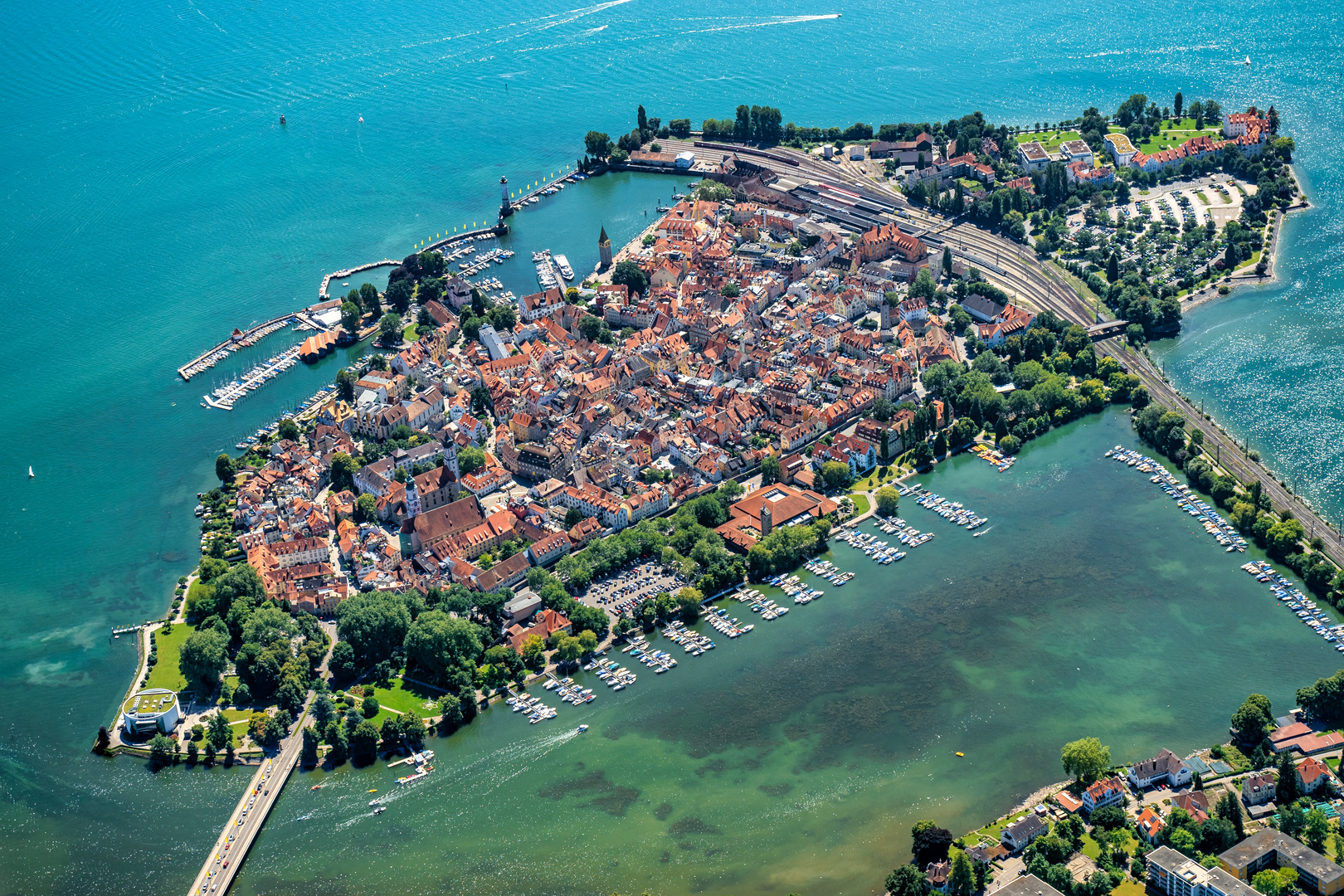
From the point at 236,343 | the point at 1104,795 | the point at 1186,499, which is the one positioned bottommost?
the point at 1104,795

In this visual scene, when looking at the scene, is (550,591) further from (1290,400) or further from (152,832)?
(1290,400)

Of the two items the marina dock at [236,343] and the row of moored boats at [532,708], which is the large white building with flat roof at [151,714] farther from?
the marina dock at [236,343]

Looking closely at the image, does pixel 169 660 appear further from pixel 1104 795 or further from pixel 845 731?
pixel 1104 795

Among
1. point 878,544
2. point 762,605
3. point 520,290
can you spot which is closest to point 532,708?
point 762,605

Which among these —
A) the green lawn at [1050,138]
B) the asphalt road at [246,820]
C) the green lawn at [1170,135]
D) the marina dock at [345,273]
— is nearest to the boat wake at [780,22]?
the green lawn at [1050,138]

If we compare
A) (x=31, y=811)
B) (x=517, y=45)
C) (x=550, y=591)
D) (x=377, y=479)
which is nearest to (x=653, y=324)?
(x=377, y=479)
